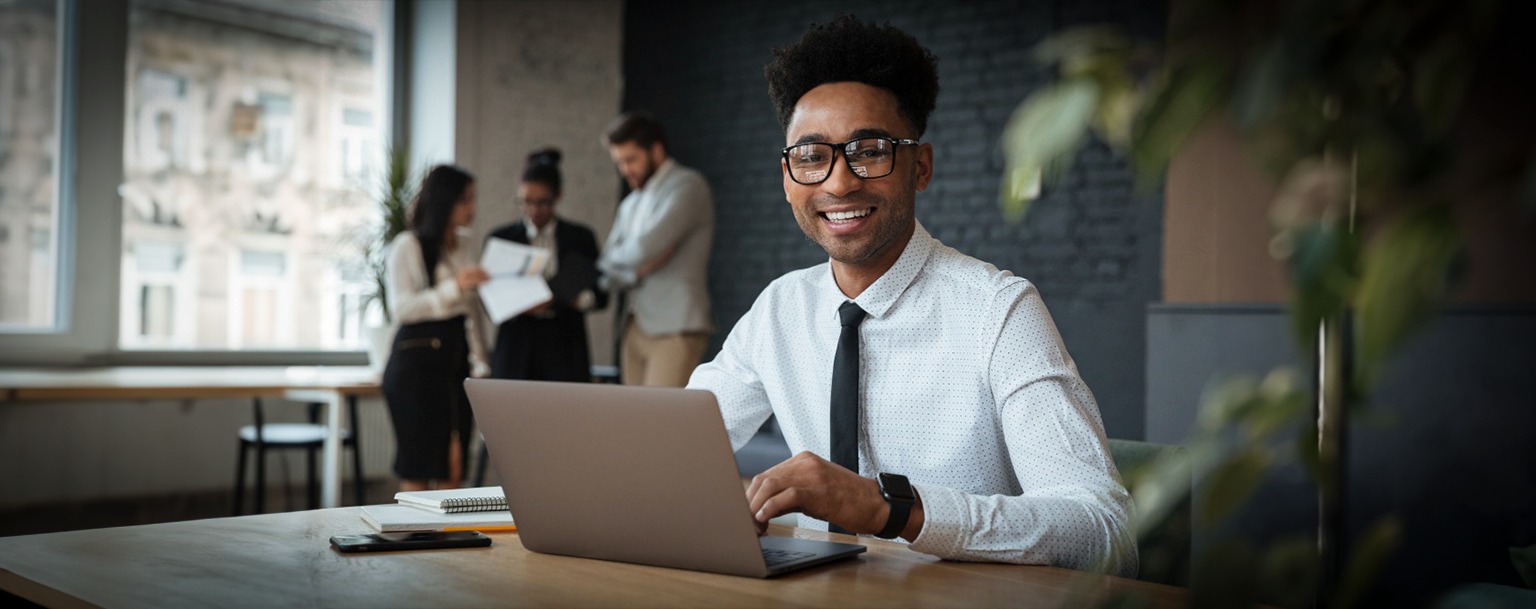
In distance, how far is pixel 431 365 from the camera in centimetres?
421

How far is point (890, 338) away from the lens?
5.42ft

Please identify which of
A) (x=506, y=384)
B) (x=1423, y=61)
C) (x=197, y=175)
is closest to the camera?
(x=1423, y=61)

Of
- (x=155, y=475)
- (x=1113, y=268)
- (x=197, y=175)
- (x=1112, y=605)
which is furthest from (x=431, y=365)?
(x=1112, y=605)

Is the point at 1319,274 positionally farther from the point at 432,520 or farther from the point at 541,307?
the point at 541,307

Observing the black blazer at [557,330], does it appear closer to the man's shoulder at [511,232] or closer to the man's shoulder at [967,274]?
the man's shoulder at [511,232]

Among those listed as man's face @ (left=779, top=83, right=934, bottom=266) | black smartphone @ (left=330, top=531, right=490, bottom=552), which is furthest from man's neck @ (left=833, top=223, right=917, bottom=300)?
black smartphone @ (left=330, top=531, right=490, bottom=552)

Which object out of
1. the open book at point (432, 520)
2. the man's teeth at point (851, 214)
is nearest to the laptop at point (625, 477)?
the open book at point (432, 520)

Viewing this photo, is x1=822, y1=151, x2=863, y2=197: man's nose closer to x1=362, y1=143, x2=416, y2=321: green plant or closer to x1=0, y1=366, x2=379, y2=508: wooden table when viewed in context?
x1=0, y1=366, x2=379, y2=508: wooden table

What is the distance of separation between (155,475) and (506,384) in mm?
4623

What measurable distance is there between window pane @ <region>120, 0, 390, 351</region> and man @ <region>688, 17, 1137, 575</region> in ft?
14.4

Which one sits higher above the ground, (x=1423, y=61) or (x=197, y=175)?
(x=197, y=175)

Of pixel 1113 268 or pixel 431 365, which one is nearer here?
pixel 431 365

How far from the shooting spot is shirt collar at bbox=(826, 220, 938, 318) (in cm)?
165

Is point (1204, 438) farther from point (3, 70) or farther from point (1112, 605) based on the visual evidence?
point (3, 70)
